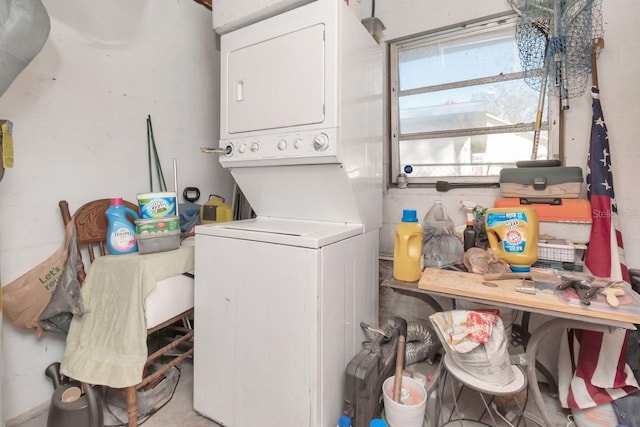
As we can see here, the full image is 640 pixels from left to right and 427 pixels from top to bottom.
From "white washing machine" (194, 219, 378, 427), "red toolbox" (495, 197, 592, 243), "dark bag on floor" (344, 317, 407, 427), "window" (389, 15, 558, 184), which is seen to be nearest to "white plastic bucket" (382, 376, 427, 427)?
"dark bag on floor" (344, 317, 407, 427)

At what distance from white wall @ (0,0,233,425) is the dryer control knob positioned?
1.38 metres

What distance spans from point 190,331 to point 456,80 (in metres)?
2.59

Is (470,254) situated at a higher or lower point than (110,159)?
lower

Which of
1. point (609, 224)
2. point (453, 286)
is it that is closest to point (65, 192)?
point (453, 286)

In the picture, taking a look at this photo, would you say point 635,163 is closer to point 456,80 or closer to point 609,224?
point 609,224

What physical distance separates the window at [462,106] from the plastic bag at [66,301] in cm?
222

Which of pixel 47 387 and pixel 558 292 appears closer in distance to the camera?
pixel 558 292

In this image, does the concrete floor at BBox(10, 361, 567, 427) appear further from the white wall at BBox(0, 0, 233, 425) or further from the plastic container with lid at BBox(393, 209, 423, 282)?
the plastic container with lid at BBox(393, 209, 423, 282)

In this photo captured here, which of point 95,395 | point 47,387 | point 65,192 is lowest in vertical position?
point 47,387

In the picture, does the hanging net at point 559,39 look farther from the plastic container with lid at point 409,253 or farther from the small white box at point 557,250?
the plastic container with lid at point 409,253

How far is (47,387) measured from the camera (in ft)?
5.56

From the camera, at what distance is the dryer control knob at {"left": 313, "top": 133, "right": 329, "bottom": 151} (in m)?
1.48

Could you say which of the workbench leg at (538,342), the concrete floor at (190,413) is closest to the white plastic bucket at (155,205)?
the concrete floor at (190,413)

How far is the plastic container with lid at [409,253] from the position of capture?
149 cm
